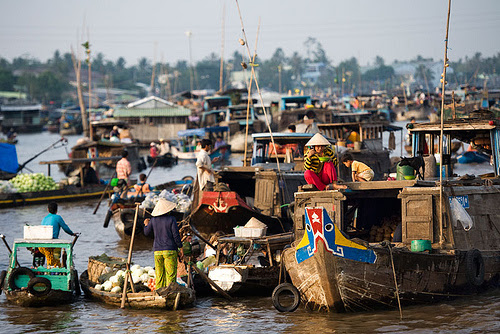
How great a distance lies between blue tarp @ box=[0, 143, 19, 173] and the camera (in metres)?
23.8

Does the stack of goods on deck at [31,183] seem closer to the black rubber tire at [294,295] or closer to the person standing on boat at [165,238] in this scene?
the person standing on boat at [165,238]

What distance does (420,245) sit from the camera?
9.09 metres

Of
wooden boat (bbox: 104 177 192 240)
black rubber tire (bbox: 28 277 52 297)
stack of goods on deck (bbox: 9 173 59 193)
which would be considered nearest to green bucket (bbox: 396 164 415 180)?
black rubber tire (bbox: 28 277 52 297)

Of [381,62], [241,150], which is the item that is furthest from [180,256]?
[381,62]

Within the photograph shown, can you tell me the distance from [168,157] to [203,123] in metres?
11.7

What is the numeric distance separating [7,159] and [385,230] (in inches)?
622

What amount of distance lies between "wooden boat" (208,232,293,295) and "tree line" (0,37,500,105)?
288ft

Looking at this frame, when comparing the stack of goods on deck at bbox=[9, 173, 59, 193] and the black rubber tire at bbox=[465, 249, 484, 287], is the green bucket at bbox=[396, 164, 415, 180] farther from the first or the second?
the stack of goods on deck at bbox=[9, 173, 59, 193]

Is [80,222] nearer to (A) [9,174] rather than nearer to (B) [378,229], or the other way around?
(A) [9,174]

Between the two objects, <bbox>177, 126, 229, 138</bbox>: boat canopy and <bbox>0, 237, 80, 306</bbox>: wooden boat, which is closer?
<bbox>0, 237, 80, 306</bbox>: wooden boat

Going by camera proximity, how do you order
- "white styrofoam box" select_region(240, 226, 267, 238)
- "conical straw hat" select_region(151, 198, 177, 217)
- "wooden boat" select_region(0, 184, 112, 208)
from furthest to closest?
"wooden boat" select_region(0, 184, 112, 208) < "white styrofoam box" select_region(240, 226, 267, 238) < "conical straw hat" select_region(151, 198, 177, 217)

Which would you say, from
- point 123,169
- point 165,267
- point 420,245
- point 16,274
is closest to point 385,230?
point 420,245

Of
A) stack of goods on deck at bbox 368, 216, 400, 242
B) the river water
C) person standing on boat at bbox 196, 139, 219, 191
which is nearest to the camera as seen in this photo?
the river water

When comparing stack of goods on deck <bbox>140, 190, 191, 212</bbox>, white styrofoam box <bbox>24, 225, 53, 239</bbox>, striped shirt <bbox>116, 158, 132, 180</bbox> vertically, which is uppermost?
striped shirt <bbox>116, 158, 132, 180</bbox>
